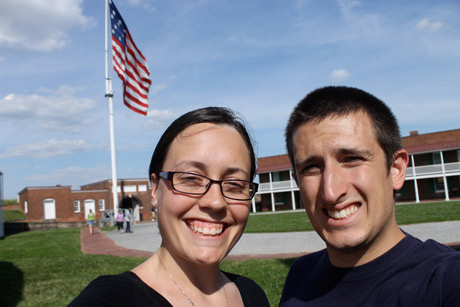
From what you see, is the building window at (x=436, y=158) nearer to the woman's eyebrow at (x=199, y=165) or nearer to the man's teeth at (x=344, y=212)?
the man's teeth at (x=344, y=212)

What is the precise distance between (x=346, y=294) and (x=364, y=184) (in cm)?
56

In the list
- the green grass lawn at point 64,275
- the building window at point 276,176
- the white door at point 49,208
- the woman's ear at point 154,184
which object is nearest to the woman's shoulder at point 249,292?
the woman's ear at point 154,184

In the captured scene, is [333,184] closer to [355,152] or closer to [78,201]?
[355,152]

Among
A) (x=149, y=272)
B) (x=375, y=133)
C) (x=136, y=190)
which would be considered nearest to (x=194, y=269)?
(x=149, y=272)

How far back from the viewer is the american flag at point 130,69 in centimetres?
2164

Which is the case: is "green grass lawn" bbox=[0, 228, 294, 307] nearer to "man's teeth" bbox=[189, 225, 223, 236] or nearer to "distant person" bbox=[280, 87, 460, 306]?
"distant person" bbox=[280, 87, 460, 306]

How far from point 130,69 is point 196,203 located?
21.3 meters

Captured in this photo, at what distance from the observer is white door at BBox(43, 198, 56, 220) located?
4869cm

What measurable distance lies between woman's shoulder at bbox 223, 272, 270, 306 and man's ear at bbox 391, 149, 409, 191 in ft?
3.39

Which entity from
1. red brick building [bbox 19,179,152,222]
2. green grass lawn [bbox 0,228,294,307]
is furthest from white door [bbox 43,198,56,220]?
green grass lawn [bbox 0,228,294,307]

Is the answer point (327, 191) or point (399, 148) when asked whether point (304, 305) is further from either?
point (399, 148)

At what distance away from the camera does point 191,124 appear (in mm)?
1973

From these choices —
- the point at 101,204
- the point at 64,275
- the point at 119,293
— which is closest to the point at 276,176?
the point at 101,204

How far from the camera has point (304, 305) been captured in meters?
2.11
